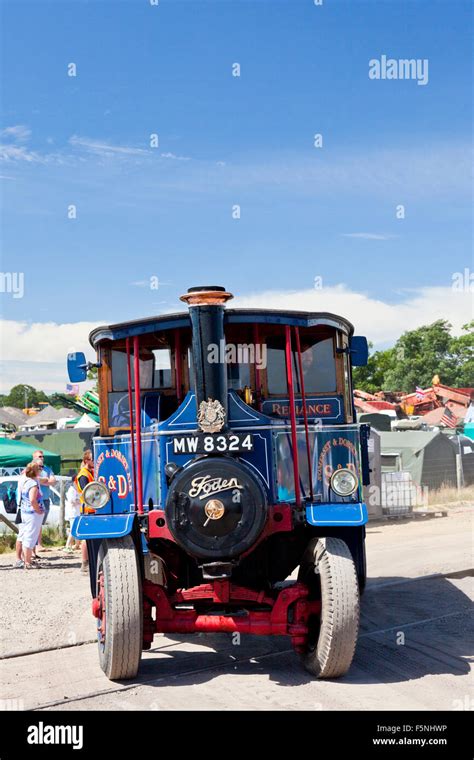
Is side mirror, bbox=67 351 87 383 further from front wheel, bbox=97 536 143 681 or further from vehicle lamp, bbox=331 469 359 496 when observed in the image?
vehicle lamp, bbox=331 469 359 496

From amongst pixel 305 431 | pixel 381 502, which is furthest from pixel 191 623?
pixel 381 502

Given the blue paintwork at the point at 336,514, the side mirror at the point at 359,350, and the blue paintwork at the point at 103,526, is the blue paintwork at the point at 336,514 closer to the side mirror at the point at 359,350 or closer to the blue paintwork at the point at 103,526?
the blue paintwork at the point at 103,526

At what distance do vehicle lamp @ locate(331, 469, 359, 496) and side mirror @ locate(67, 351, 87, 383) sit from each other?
9.38 ft

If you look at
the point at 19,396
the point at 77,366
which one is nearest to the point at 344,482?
the point at 77,366

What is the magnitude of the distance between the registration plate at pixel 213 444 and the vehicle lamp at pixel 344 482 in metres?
0.77

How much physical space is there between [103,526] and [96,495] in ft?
1.22

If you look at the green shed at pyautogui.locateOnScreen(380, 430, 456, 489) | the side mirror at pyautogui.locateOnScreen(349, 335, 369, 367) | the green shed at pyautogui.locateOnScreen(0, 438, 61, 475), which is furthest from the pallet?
the side mirror at pyautogui.locateOnScreen(349, 335, 369, 367)

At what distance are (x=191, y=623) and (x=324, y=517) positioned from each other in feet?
4.35

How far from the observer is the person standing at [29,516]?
13.1 metres

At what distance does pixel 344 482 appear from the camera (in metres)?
7.36

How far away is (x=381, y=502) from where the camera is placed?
19047mm

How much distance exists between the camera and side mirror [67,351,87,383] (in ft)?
28.9
